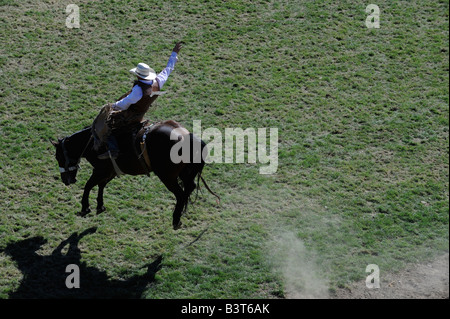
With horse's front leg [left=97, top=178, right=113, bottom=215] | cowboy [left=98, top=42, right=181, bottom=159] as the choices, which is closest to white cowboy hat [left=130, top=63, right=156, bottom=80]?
cowboy [left=98, top=42, right=181, bottom=159]

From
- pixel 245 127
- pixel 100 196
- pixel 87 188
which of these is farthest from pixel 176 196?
pixel 245 127

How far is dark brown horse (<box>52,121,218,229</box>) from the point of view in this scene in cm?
899

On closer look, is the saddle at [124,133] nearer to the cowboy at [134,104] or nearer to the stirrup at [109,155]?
the cowboy at [134,104]

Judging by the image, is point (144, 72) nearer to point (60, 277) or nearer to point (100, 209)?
point (100, 209)

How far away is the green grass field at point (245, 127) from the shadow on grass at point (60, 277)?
0.03 m

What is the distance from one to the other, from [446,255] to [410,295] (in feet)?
3.49

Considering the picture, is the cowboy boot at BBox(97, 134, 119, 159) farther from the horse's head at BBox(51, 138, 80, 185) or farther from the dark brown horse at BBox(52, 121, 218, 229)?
the horse's head at BBox(51, 138, 80, 185)

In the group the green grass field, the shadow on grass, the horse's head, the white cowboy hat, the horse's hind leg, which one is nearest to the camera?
the shadow on grass

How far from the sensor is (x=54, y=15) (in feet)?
46.3

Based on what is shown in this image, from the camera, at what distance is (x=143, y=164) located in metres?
9.32

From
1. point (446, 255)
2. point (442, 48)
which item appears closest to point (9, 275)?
point (446, 255)

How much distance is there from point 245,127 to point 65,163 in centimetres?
348

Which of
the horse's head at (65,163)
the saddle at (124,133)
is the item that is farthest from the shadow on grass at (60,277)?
the saddle at (124,133)
